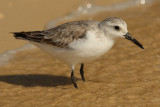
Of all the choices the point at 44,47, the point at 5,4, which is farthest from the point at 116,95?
the point at 5,4

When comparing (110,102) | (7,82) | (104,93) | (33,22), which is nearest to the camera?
(110,102)

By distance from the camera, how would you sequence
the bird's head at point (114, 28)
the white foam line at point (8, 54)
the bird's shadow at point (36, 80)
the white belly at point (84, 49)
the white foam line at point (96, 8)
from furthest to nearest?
the white foam line at point (96, 8), the white foam line at point (8, 54), the bird's shadow at point (36, 80), the bird's head at point (114, 28), the white belly at point (84, 49)

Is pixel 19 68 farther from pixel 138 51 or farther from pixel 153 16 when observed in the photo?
pixel 153 16

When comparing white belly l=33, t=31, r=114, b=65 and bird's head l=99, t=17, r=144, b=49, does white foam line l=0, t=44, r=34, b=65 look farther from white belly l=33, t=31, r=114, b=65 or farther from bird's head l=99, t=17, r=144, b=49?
bird's head l=99, t=17, r=144, b=49

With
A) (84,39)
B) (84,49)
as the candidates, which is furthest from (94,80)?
(84,39)

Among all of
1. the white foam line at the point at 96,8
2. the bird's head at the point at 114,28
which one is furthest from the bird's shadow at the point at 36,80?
the white foam line at the point at 96,8

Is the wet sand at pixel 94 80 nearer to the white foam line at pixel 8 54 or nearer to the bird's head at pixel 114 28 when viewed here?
the white foam line at pixel 8 54
